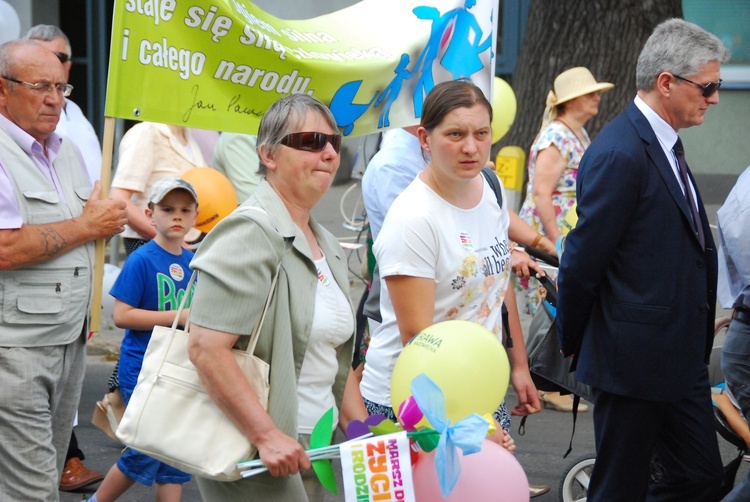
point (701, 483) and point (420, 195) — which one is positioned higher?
point (420, 195)

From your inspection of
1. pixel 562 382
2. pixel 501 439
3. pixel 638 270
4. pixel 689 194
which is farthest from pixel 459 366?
pixel 562 382

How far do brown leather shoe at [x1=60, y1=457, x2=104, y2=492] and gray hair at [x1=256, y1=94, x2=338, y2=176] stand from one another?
9.78ft

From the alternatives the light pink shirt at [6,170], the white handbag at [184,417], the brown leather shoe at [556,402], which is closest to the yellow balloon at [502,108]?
the brown leather shoe at [556,402]

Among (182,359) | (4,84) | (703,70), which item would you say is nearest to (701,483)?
(703,70)

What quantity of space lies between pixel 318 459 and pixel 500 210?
1429 mm

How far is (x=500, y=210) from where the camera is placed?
4.00m

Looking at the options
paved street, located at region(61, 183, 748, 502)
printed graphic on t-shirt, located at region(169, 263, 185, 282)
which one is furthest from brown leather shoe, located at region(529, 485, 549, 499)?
printed graphic on t-shirt, located at region(169, 263, 185, 282)

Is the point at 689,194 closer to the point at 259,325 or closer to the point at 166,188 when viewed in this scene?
the point at 259,325

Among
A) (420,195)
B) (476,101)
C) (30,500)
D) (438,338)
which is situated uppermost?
(476,101)

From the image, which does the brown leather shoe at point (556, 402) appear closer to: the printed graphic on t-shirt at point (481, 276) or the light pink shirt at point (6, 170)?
the printed graphic on t-shirt at point (481, 276)

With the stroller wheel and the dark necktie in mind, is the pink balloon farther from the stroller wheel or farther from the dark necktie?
the stroller wheel

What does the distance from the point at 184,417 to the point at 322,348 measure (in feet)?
1.51

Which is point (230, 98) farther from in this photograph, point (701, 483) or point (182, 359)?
point (701, 483)

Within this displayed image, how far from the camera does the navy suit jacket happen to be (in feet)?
12.2
